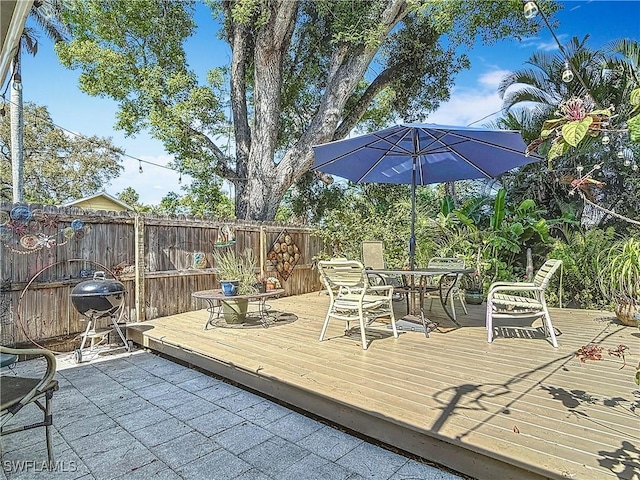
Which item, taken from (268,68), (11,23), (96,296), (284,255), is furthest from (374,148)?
(268,68)

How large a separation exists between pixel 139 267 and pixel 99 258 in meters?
0.55

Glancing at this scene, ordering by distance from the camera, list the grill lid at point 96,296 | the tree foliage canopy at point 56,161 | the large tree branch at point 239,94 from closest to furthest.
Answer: the grill lid at point 96,296
the large tree branch at point 239,94
the tree foliage canopy at point 56,161

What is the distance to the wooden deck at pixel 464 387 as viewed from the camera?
6.27 feet

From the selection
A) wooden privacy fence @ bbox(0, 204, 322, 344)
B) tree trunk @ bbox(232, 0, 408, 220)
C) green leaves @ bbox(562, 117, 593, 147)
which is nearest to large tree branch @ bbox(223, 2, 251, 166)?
tree trunk @ bbox(232, 0, 408, 220)

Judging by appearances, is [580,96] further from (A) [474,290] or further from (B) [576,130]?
(B) [576,130]

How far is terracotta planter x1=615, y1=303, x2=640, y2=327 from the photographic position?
4551mm

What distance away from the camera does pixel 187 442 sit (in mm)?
2500

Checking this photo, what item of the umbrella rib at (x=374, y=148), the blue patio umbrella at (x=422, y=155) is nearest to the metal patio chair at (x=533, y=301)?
the blue patio umbrella at (x=422, y=155)

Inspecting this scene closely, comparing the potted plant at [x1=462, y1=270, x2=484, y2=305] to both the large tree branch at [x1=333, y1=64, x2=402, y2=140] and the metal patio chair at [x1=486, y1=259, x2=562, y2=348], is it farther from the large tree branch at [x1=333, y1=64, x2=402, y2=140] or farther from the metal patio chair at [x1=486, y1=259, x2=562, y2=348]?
the large tree branch at [x1=333, y1=64, x2=402, y2=140]

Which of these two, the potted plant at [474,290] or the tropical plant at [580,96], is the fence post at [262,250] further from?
the tropical plant at [580,96]

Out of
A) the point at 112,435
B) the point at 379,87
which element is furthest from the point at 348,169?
the point at 379,87

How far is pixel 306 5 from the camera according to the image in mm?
10758

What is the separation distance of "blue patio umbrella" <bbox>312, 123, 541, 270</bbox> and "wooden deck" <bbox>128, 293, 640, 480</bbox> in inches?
55.2

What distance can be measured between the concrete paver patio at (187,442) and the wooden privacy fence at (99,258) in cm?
130
